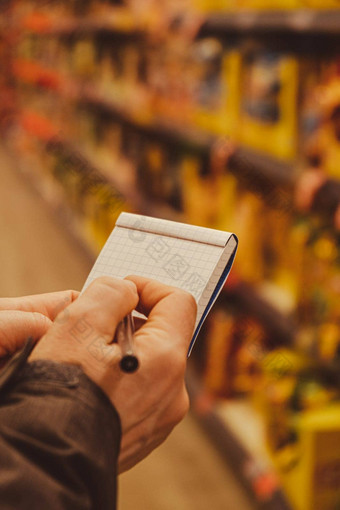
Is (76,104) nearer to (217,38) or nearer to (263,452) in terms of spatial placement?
(217,38)

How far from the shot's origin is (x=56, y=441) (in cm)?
57

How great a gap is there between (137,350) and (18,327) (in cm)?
17

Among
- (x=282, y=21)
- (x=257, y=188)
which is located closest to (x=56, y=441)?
(x=282, y=21)

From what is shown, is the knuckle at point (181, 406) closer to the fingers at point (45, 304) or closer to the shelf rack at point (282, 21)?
the fingers at point (45, 304)

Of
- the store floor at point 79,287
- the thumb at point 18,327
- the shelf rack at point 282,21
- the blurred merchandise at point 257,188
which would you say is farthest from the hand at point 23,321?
the store floor at point 79,287

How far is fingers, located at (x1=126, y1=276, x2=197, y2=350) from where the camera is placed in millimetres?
686

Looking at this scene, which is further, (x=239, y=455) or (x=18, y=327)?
(x=239, y=455)

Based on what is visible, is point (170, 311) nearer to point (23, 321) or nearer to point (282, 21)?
point (23, 321)

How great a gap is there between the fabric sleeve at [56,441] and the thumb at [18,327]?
0.14 metres

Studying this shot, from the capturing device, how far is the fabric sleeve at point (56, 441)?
555mm

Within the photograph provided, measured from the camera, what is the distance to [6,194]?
6.73 metres

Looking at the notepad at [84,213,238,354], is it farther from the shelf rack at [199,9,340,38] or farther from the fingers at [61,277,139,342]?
the shelf rack at [199,9,340,38]

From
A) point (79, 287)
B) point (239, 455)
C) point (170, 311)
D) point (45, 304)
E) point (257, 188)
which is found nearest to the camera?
point (170, 311)

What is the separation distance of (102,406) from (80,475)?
64 millimetres
